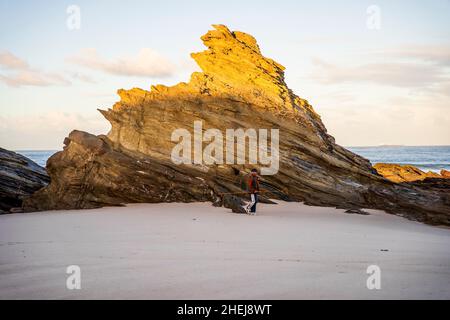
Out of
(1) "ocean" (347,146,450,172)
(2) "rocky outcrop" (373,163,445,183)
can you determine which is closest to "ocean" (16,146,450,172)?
(1) "ocean" (347,146,450,172)

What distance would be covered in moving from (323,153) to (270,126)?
6.98 ft

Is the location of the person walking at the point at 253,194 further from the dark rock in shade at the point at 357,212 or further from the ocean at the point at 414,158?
the ocean at the point at 414,158

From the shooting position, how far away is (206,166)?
51.2ft

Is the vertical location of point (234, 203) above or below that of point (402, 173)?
below

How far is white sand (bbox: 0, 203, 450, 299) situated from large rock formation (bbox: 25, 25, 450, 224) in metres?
2.64

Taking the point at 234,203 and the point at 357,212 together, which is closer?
the point at 357,212

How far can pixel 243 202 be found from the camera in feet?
46.8

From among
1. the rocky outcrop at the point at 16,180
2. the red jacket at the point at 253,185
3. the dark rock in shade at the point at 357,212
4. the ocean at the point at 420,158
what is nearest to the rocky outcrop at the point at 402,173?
the dark rock in shade at the point at 357,212

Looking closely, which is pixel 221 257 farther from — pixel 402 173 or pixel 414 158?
pixel 414 158

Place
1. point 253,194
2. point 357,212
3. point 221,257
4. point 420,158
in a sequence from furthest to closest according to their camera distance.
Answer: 1. point 420,158
2. point 357,212
3. point 253,194
4. point 221,257

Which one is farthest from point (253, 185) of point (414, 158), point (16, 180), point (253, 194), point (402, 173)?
point (414, 158)

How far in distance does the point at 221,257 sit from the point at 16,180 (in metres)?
13.2

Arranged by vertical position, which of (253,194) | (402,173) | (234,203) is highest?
(402,173)
